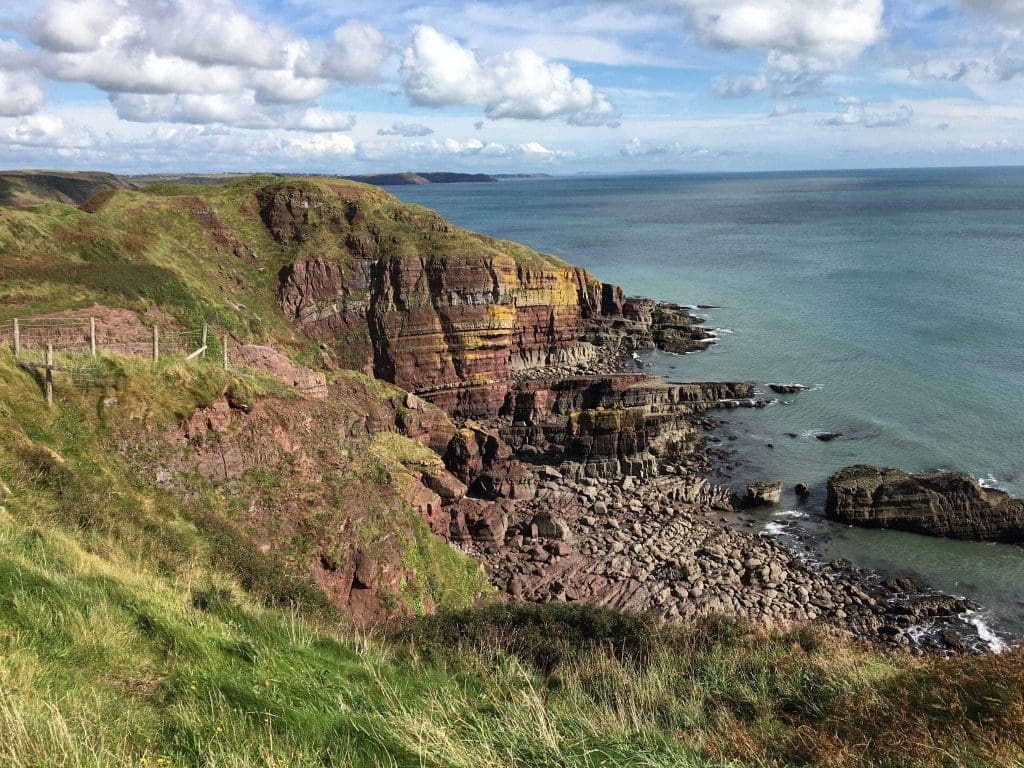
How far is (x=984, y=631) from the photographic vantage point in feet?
101

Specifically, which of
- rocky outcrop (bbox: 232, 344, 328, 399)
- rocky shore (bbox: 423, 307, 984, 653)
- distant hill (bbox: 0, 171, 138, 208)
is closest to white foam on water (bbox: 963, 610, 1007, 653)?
rocky shore (bbox: 423, 307, 984, 653)

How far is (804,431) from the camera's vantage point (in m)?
54.5

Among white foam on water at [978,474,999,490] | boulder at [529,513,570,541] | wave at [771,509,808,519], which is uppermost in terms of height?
white foam on water at [978,474,999,490]

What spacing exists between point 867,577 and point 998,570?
6704 mm

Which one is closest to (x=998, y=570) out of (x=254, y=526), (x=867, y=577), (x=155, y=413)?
(x=867, y=577)

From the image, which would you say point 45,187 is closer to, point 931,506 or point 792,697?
point 931,506

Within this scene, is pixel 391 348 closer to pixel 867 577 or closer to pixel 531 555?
pixel 531 555

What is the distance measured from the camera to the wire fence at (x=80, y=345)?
1905 centimetres

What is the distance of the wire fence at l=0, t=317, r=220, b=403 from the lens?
19.0 metres

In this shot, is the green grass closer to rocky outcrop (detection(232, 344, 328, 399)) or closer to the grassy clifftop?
rocky outcrop (detection(232, 344, 328, 399))

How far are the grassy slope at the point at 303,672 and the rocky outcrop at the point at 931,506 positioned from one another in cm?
2815

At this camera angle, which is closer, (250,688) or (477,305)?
(250,688)

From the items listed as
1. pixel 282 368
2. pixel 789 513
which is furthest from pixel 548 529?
pixel 282 368

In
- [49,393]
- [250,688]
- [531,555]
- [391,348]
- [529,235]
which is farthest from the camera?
[529,235]
